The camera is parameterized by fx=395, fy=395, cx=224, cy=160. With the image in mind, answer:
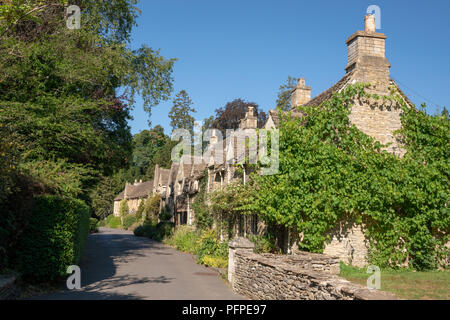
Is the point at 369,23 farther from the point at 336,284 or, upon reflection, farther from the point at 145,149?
the point at 145,149

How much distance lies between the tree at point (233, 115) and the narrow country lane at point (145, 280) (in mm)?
27469

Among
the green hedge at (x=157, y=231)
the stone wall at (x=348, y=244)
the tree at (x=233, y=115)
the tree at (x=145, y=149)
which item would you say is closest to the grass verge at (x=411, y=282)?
the stone wall at (x=348, y=244)

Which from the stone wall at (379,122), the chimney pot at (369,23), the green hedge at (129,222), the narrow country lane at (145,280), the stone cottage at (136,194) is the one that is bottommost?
the green hedge at (129,222)

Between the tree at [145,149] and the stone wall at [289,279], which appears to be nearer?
the stone wall at [289,279]

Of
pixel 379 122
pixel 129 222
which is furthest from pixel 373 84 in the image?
pixel 129 222

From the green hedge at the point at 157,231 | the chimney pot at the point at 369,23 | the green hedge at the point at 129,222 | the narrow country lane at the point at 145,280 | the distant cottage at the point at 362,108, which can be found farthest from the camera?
the green hedge at the point at 129,222

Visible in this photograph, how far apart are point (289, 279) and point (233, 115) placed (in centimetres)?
3809

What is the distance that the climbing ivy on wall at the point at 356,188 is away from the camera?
14.6 meters

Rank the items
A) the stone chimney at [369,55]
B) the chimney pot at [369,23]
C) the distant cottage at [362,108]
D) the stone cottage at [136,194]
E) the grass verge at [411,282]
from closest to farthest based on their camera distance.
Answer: the grass verge at [411,282] → the distant cottage at [362,108] → the stone chimney at [369,55] → the chimney pot at [369,23] → the stone cottage at [136,194]

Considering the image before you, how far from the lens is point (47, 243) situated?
38.1ft

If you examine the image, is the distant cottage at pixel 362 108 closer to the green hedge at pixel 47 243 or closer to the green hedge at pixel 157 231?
the green hedge at pixel 47 243

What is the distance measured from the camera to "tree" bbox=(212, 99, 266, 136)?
46375 millimetres

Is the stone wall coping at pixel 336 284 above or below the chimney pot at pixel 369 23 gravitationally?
below

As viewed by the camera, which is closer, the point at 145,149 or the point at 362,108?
the point at 362,108
